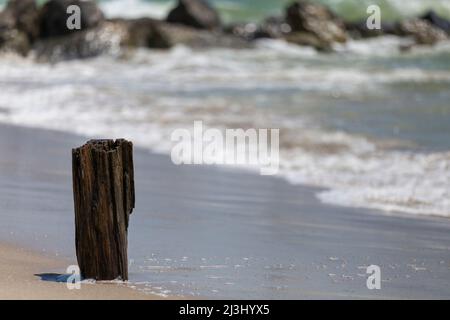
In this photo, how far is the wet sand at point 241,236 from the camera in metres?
5.20

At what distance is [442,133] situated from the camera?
12906mm

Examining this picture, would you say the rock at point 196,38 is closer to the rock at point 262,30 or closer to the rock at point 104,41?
the rock at point 104,41

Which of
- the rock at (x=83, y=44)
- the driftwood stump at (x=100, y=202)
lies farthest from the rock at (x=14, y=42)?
the driftwood stump at (x=100, y=202)

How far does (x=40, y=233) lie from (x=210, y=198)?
2.25 metres

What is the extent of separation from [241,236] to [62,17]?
23.2 meters

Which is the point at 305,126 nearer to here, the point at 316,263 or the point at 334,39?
the point at 316,263

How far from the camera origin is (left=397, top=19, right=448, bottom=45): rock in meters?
36.1

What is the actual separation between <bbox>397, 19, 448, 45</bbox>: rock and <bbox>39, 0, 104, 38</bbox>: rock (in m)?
12.0

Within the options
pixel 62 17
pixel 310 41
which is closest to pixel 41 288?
pixel 62 17

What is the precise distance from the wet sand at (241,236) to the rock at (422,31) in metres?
27.6

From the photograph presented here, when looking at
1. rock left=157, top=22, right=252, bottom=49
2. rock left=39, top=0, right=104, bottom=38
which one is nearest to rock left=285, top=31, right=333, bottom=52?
rock left=157, top=22, right=252, bottom=49

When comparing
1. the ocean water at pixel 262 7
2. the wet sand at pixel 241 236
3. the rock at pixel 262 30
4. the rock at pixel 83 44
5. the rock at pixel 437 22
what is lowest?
the wet sand at pixel 241 236

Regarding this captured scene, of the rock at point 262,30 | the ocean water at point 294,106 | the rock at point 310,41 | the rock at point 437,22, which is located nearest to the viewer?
the ocean water at point 294,106

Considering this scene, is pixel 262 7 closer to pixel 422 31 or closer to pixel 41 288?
pixel 422 31
